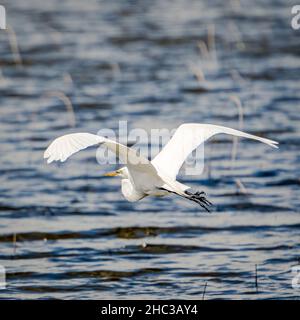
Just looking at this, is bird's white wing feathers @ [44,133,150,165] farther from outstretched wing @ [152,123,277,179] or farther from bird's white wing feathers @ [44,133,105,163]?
outstretched wing @ [152,123,277,179]

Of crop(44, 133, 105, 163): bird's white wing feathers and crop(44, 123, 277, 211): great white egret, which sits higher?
crop(44, 133, 105, 163): bird's white wing feathers

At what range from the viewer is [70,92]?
16594 millimetres

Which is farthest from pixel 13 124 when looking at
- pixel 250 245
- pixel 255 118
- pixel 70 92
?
pixel 250 245

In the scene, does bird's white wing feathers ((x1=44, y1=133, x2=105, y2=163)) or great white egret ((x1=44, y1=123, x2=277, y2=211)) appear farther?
great white egret ((x1=44, y1=123, x2=277, y2=211))

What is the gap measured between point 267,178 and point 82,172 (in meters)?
2.39

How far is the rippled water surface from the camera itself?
9.34 m

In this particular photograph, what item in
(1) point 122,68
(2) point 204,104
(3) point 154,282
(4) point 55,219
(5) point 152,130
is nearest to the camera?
(3) point 154,282

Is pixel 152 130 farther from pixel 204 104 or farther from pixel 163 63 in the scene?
pixel 163 63

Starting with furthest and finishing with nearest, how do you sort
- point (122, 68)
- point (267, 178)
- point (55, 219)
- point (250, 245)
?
1. point (122, 68)
2. point (267, 178)
3. point (55, 219)
4. point (250, 245)

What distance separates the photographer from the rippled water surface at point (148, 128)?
9.34m

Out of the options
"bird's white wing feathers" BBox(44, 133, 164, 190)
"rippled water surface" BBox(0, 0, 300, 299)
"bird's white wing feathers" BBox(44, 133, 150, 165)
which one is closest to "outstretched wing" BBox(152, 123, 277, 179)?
"bird's white wing feathers" BBox(44, 133, 164, 190)

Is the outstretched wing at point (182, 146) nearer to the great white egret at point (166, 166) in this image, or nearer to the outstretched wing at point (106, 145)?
the great white egret at point (166, 166)

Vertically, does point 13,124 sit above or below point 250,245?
above

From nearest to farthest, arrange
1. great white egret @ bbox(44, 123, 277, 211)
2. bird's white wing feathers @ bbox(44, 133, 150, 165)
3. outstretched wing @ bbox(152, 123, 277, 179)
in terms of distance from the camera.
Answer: bird's white wing feathers @ bbox(44, 133, 150, 165) → great white egret @ bbox(44, 123, 277, 211) → outstretched wing @ bbox(152, 123, 277, 179)
